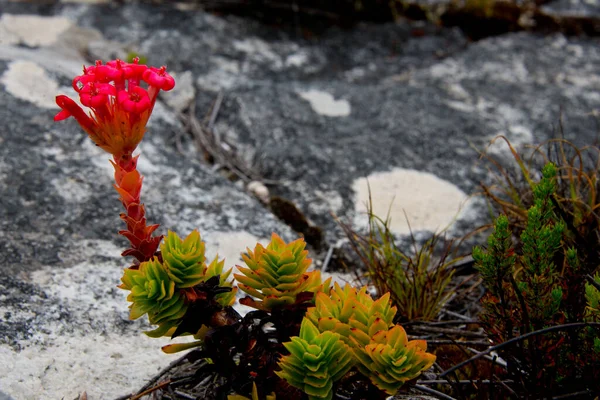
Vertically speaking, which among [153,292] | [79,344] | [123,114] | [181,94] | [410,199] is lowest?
[79,344]

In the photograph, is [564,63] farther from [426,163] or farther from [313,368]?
[313,368]

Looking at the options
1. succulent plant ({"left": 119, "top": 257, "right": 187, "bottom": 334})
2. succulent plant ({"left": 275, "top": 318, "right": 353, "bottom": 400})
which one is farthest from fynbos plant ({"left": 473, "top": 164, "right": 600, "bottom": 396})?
succulent plant ({"left": 119, "top": 257, "right": 187, "bottom": 334})

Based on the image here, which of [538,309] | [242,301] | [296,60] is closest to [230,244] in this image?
[242,301]

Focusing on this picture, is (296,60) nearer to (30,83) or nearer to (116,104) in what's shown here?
(30,83)

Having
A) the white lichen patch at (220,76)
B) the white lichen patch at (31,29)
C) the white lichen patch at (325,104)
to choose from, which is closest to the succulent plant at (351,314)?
the white lichen patch at (325,104)

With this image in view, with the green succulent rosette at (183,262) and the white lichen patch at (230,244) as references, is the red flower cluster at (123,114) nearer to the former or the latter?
the green succulent rosette at (183,262)
